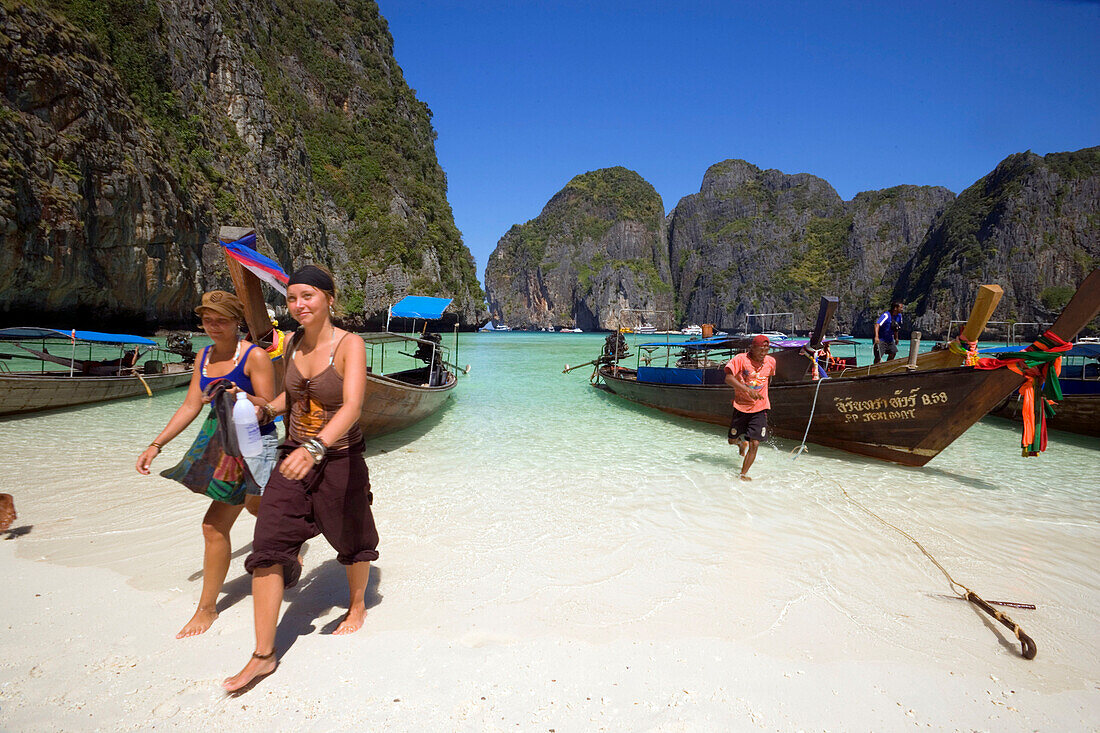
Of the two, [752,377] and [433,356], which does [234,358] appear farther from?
[433,356]

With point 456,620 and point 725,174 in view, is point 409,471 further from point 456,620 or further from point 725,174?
point 725,174

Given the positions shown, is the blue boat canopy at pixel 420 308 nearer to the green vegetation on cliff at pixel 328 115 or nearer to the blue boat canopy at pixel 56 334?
the blue boat canopy at pixel 56 334

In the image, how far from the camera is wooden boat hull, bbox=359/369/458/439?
6576mm

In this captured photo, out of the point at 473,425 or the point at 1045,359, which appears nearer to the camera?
the point at 1045,359

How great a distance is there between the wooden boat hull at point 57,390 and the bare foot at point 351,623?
10108mm

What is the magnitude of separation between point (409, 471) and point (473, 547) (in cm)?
264

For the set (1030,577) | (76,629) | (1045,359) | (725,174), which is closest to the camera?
(76,629)

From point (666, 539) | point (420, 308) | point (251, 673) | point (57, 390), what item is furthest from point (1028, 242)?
point (57, 390)

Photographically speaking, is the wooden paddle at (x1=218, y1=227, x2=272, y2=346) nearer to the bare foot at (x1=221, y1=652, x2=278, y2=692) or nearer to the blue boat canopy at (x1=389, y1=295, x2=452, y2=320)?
the bare foot at (x1=221, y1=652, x2=278, y2=692)

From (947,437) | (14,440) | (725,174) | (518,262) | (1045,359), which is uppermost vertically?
(725,174)

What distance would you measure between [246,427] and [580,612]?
7.32ft

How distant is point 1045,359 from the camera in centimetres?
518

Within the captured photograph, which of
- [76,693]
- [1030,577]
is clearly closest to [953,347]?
[1030,577]

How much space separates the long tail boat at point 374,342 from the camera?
2988 mm
